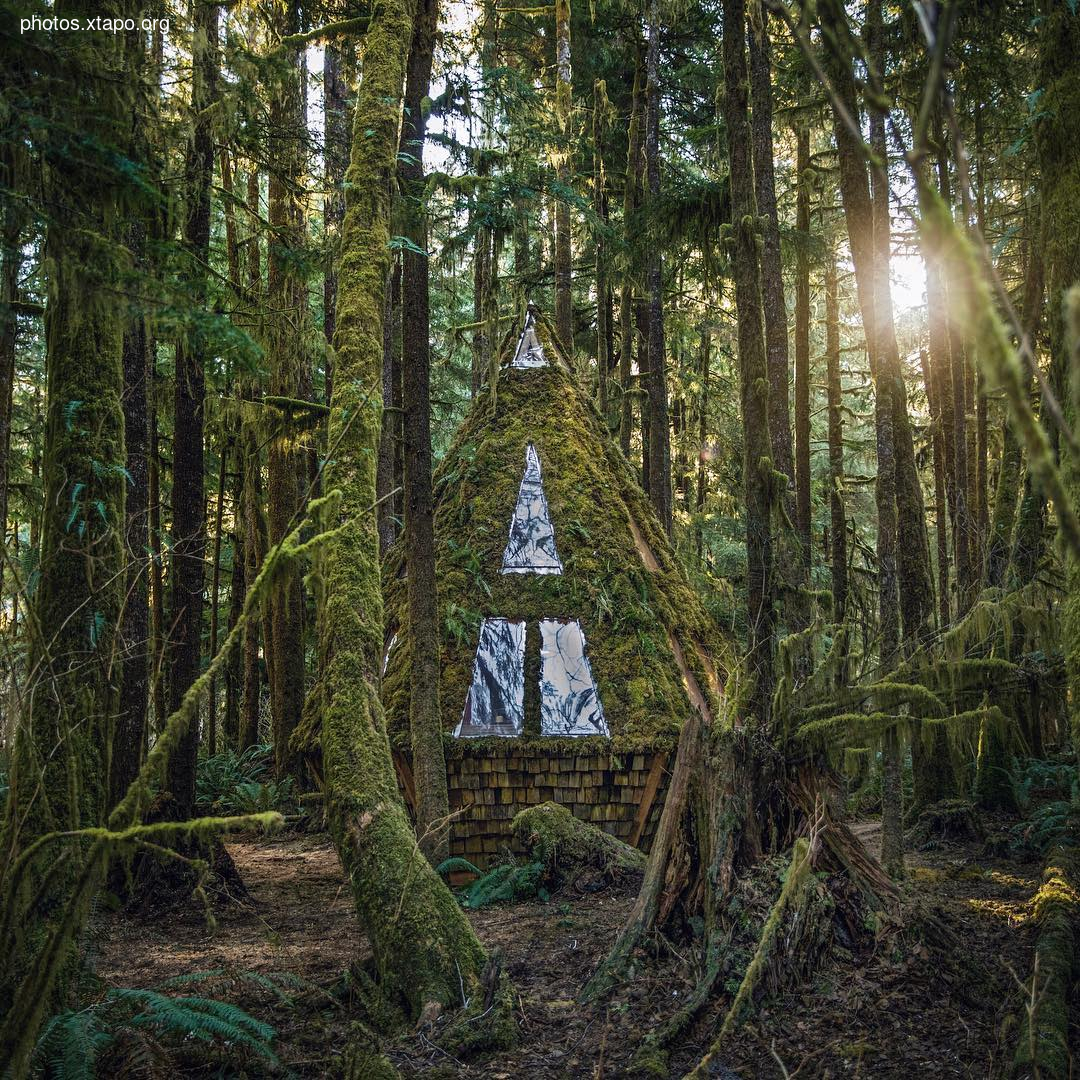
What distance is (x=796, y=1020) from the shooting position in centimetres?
437

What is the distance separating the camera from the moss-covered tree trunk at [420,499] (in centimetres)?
812

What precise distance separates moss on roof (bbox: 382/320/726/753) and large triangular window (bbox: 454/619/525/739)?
10cm

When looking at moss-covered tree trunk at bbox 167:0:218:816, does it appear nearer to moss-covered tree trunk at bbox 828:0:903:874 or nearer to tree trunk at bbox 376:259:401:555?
tree trunk at bbox 376:259:401:555

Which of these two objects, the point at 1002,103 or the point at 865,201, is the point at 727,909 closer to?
the point at 865,201

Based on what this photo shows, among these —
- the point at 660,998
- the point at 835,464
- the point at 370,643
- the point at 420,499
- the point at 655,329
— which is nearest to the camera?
the point at 660,998

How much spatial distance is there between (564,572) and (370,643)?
5.17 meters

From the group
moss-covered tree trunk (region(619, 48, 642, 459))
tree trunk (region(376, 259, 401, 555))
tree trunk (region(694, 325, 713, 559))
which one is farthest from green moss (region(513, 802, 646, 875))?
tree trunk (region(694, 325, 713, 559))

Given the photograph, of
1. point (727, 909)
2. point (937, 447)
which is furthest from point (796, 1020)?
point (937, 447)

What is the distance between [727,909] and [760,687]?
2365mm

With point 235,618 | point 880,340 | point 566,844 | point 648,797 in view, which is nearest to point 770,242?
point 880,340

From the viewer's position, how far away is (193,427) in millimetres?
8641

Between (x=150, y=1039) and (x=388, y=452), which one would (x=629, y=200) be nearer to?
(x=388, y=452)

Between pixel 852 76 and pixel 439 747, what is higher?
pixel 852 76

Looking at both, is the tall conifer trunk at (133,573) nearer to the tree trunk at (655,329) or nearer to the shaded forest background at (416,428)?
the shaded forest background at (416,428)
